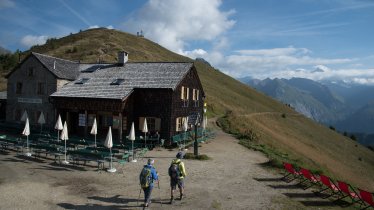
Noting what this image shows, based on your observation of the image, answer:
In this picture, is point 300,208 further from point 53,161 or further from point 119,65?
point 119,65

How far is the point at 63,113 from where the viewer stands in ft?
115

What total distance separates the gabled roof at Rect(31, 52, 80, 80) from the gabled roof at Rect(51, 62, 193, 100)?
3.64ft

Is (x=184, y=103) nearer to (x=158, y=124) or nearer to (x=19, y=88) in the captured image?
(x=158, y=124)

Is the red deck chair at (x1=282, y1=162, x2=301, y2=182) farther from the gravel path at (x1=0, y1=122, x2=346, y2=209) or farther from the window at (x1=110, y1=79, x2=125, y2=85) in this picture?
the window at (x1=110, y1=79, x2=125, y2=85)

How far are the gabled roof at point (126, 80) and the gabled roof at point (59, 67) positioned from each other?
3.64 feet

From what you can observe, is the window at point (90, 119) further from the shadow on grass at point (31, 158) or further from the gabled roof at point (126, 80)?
the shadow on grass at point (31, 158)

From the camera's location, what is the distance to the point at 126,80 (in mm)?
34156

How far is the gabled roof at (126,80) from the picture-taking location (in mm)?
32125

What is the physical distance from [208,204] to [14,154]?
56.4 feet

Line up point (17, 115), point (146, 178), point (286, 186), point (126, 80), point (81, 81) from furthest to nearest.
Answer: point (17, 115)
point (81, 81)
point (126, 80)
point (286, 186)
point (146, 178)

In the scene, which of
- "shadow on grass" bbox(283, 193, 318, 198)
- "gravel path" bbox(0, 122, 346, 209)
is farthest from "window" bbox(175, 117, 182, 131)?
"shadow on grass" bbox(283, 193, 318, 198)

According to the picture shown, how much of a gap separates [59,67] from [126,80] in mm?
9266

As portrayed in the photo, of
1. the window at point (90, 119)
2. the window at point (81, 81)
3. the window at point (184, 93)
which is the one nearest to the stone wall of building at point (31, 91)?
the window at point (81, 81)

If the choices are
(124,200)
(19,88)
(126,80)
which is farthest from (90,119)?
(124,200)
